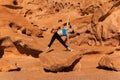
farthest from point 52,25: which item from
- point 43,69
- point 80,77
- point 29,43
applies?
point 80,77

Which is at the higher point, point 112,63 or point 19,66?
point 112,63

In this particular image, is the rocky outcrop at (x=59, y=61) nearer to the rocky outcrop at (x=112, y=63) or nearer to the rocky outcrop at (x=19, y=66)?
the rocky outcrop at (x=19, y=66)

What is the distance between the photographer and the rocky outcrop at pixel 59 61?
10.2m

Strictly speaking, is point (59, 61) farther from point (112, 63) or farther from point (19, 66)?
point (19, 66)

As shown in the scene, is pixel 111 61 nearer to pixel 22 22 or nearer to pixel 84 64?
pixel 84 64

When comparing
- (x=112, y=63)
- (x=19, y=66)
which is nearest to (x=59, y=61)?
(x=112, y=63)

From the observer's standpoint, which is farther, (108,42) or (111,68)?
(108,42)

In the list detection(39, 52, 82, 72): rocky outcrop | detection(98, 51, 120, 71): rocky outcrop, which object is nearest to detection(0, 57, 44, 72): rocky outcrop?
detection(39, 52, 82, 72): rocky outcrop

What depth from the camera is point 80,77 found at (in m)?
9.38

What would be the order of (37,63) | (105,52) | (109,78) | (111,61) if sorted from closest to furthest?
(109,78), (111,61), (37,63), (105,52)

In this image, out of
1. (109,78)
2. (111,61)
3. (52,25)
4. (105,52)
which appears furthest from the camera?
(52,25)

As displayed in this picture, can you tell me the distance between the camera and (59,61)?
33.3ft

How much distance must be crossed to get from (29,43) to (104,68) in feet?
15.0

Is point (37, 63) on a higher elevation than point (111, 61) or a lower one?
lower
